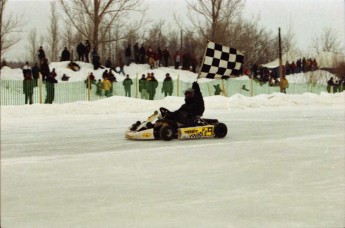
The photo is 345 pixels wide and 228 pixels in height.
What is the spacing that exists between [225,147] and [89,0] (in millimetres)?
21661

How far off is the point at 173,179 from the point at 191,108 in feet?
11.1

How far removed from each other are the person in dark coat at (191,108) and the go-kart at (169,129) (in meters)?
0.07

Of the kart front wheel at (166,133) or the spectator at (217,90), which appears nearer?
the kart front wheel at (166,133)

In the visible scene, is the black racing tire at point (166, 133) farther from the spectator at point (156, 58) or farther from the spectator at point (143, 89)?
the spectator at point (156, 58)

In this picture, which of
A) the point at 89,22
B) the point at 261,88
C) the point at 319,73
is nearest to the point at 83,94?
the point at 261,88

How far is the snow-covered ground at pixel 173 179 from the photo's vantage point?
11.9ft

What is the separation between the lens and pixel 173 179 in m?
5.05

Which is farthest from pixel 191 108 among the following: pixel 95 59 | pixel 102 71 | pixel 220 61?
pixel 102 71

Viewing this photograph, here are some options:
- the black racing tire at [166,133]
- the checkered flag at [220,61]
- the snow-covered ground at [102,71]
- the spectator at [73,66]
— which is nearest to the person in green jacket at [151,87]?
the snow-covered ground at [102,71]

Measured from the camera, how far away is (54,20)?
127 feet

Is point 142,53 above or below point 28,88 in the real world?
above

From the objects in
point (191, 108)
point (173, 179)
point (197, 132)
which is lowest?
point (173, 179)

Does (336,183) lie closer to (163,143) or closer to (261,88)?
(163,143)

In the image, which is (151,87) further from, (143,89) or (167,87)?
(167,87)
